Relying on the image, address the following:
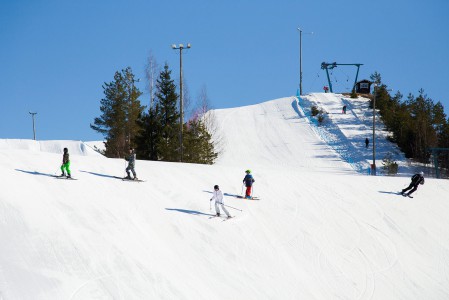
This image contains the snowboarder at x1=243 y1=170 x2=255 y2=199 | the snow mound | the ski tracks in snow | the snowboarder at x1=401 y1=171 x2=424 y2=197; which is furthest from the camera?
the snow mound

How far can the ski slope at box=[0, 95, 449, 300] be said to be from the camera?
50.8 feet

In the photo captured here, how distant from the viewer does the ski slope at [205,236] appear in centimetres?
1547

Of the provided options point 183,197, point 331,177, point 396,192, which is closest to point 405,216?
point 396,192

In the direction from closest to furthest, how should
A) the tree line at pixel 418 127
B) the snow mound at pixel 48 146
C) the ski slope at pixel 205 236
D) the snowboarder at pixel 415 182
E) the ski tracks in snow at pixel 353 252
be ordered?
the ski slope at pixel 205 236 → the ski tracks in snow at pixel 353 252 → the snowboarder at pixel 415 182 → the tree line at pixel 418 127 → the snow mound at pixel 48 146

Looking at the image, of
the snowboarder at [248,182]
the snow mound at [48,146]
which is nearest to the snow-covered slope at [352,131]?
the snowboarder at [248,182]

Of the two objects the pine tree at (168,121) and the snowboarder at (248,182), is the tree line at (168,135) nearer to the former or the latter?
the pine tree at (168,121)

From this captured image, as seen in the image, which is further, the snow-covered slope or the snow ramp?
the snow-covered slope

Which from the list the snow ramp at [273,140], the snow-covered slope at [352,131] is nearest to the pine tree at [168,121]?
the snow ramp at [273,140]

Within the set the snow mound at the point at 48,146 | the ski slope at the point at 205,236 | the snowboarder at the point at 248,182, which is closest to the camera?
the ski slope at the point at 205,236

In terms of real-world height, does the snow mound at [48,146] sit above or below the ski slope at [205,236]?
above

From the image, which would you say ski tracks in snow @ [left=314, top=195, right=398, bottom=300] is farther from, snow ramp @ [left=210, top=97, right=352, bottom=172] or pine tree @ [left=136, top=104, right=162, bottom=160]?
snow ramp @ [left=210, top=97, right=352, bottom=172]

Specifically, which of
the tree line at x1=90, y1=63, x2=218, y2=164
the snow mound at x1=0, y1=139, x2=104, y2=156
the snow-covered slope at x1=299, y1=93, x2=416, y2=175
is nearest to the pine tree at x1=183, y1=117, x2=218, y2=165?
the tree line at x1=90, y1=63, x2=218, y2=164

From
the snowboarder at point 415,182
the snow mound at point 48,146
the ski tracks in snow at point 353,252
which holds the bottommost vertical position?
the ski tracks in snow at point 353,252

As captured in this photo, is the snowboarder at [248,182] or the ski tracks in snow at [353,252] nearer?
the ski tracks in snow at [353,252]
